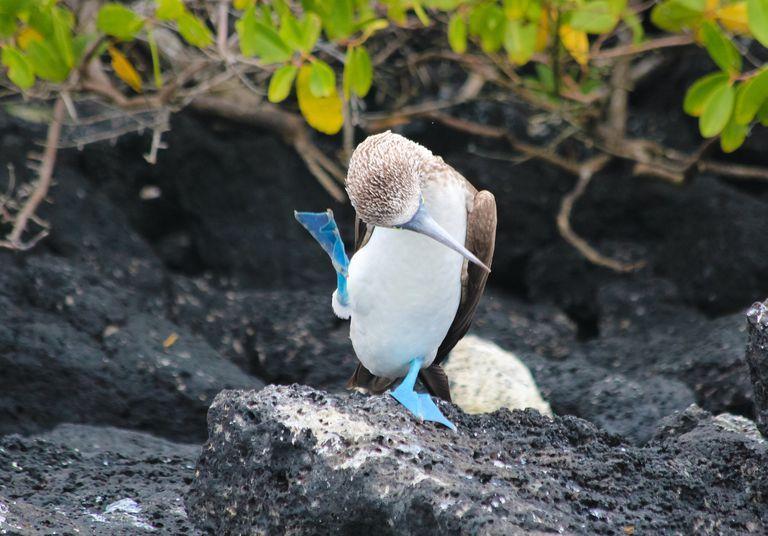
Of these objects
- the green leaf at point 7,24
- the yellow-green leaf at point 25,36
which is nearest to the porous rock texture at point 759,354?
the green leaf at point 7,24

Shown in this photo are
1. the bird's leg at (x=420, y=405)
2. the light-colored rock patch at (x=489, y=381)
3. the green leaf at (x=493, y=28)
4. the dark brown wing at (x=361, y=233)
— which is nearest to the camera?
the bird's leg at (x=420, y=405)

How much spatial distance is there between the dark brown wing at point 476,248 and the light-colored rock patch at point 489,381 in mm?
601

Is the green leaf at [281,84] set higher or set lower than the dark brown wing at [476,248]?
higher

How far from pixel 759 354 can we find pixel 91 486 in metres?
1.88

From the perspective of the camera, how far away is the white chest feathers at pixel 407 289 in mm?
3473

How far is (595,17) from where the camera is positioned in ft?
16.2

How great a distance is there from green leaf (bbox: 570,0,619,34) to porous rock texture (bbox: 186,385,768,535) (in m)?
Answer: 2.30

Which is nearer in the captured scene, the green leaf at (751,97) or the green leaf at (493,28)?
the green leaf at (751,97)

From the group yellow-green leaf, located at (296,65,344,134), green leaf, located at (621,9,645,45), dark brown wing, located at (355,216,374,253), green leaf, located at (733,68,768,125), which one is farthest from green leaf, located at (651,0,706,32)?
dark brown wing, located at (355,216,374,253)

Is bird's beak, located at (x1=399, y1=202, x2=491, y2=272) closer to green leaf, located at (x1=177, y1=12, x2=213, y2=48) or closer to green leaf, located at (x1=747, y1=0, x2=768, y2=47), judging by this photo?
green leaf, located at (x1=747, y1=0, x2=768, y2=47)

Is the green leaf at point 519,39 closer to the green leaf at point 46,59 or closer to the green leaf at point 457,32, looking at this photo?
the green leaf at point 457,32

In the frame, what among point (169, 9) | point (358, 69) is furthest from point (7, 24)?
point (358, 69)

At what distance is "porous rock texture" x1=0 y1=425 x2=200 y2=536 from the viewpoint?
2.97 metres

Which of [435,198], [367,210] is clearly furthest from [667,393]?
[367,210]
